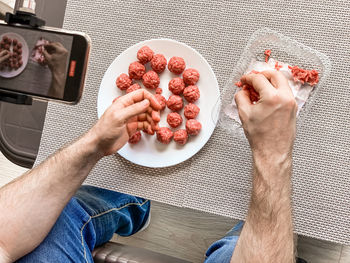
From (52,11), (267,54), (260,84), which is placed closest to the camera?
(260,84)

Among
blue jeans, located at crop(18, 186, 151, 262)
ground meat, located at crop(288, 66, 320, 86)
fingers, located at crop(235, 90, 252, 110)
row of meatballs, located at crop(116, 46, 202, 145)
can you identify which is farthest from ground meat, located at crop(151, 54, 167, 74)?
blue jeans, located at crop(18, 186, 151, 262)

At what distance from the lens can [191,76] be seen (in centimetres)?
83

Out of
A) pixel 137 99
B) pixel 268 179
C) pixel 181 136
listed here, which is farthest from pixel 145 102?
pixel 268 179

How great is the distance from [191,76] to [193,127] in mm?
130

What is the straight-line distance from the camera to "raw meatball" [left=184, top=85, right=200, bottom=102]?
0.83 m

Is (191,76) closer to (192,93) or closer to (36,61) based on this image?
(192,93)

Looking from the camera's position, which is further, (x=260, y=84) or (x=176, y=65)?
(x=176, y=65)

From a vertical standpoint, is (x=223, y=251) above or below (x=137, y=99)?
below

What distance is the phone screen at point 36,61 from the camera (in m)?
0.79

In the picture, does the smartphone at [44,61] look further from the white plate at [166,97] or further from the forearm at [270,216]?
the forearm at [270,216]

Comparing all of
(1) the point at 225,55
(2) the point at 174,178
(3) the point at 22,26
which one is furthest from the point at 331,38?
(3) the point at 22,26

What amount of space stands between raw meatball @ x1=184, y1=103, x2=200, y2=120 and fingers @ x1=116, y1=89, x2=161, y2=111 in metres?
0.07

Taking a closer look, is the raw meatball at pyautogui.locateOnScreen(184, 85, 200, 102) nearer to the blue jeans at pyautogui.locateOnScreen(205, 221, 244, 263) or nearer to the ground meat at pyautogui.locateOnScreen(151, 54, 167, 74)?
the ground meat at pyautogui.locateOnScreen(151, 54, 167, 74)

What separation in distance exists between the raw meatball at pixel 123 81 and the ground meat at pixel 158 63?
73 millimetres
